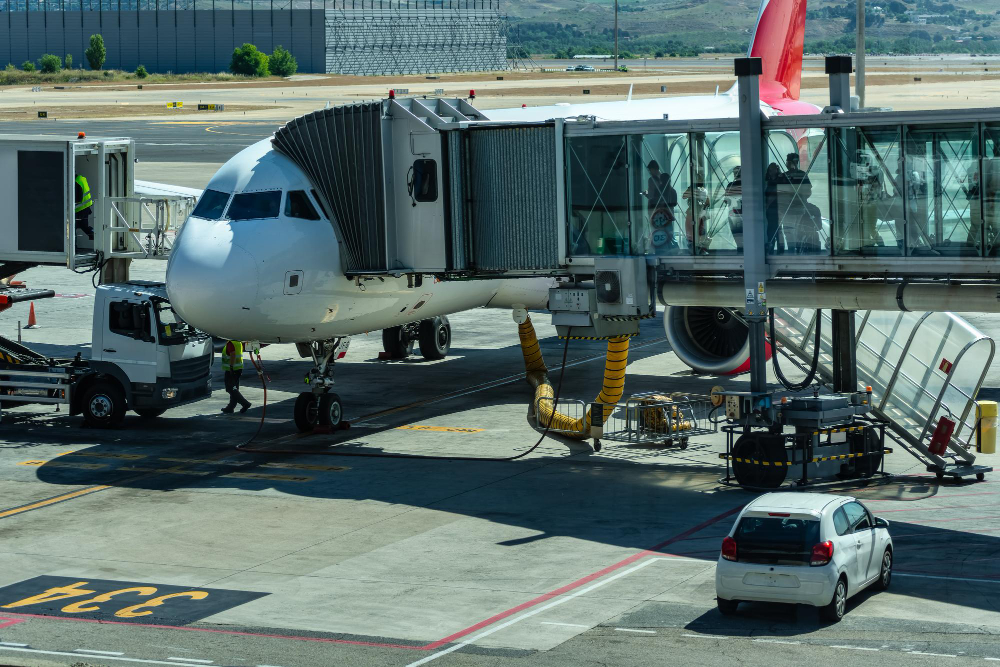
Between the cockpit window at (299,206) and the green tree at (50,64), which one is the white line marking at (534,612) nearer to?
the cockpit window at (299,206)

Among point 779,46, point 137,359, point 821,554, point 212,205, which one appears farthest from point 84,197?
Answer: point 821,554

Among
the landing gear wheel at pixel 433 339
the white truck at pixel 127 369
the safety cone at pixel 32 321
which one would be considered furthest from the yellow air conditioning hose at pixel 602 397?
the safety cone at pixel 32 321

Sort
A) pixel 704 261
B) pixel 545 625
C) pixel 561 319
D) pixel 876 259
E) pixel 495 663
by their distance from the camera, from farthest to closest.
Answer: pixel 561 319 → pixel 704 261 → pixel 876 259 → pixel 545 625 → pixel 495 663

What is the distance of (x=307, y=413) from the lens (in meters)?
31.5

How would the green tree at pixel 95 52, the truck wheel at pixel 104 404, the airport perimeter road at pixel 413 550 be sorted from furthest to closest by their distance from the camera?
the green tree at pixel 95 52 < the truck wheel at pixel 104 404 < the airport perimeter road at pixel 413 550

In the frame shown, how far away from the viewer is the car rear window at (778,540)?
60.3 feet

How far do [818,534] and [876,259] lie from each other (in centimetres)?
729

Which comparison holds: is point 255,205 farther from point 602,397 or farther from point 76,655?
point 76,655

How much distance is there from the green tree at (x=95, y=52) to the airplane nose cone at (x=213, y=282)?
581 feet

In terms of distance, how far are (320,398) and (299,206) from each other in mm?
4643

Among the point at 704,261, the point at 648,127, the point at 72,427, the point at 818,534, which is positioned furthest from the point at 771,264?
the point at 72,427

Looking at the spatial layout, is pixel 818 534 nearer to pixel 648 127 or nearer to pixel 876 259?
pixel 876 259

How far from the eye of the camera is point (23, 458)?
97.4ft

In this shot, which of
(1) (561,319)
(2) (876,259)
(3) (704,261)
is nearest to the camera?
(2) (876,259)
